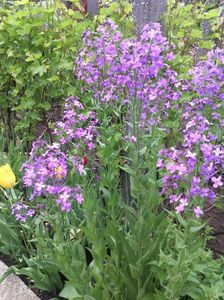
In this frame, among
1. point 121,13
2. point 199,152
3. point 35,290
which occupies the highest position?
point 121,13

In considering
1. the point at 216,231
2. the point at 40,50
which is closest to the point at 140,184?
the point at 216,231

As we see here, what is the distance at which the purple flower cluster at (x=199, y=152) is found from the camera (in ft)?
5.41

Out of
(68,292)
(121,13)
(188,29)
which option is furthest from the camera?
(121,13)

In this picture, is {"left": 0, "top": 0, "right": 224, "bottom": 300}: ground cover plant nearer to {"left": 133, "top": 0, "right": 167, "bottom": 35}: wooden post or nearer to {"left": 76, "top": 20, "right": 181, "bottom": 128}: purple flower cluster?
{"left": 76, "top": 20, "right": 181, "bottom": 128}: purple flower cluster

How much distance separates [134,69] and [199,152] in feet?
1.36

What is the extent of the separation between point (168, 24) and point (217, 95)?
0.79 metres

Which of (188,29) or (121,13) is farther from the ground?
(121,13)

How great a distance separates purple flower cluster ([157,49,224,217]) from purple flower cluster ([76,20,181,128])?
141 millimetres

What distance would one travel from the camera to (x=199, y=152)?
1854mm

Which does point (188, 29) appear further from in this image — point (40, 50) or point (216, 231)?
point (216, 231)

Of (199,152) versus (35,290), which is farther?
(35,290)

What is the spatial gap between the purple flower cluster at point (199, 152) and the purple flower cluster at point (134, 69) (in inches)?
5.6

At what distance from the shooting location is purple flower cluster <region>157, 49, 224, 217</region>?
165 centimetres

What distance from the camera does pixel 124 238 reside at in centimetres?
217
